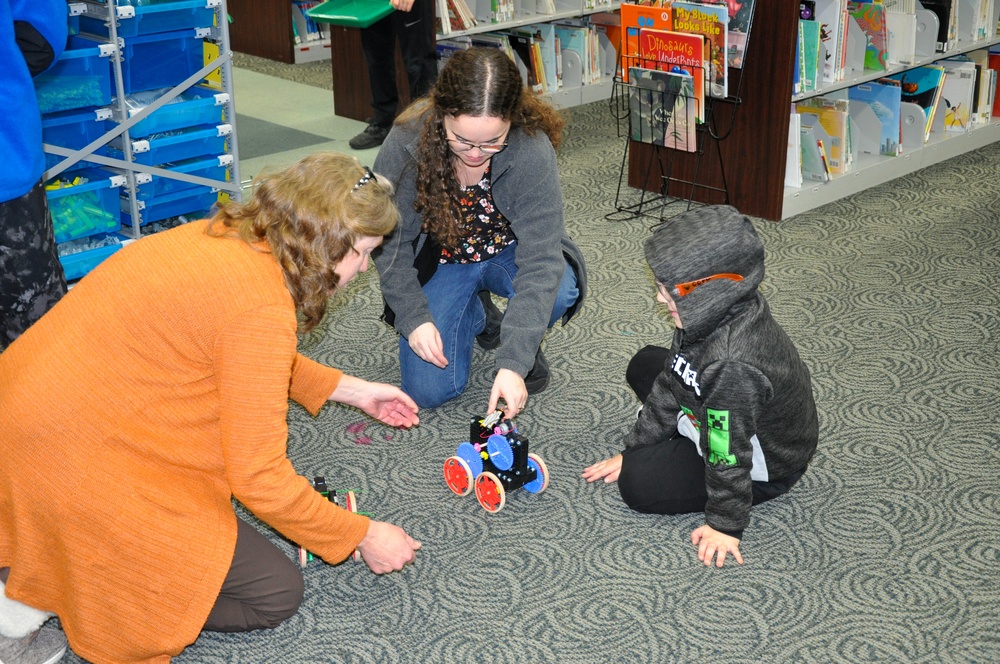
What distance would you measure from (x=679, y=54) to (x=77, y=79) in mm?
2089

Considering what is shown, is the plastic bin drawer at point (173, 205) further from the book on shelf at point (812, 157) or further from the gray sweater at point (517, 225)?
the book on shelf at point (812, 157)

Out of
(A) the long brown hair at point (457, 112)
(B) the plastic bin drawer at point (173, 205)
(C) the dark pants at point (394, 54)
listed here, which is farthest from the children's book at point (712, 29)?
(B) the plastic bin drawer at point (173, 205)

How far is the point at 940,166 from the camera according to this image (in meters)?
4.80

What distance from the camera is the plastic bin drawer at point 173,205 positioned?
3613 mm

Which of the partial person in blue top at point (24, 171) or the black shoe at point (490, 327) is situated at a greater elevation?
the partial person in blue top at point (24, 171)

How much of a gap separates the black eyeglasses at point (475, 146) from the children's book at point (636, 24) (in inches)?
→ 73.6

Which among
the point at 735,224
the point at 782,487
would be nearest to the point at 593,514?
the point at 782,487

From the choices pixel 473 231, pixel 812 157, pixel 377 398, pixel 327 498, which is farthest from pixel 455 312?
pixel 812 157

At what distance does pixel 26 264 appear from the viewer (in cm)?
233

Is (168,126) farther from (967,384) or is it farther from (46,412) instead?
(967,384)

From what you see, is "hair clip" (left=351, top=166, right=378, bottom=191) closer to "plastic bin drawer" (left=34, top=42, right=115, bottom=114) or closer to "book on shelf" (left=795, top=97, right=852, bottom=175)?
"plastic bin drawer" (left=34, top=42, right=115, bottom=114)

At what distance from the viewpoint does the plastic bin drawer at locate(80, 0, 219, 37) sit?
10.9 ft

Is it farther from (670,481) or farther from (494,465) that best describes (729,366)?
(494,465)

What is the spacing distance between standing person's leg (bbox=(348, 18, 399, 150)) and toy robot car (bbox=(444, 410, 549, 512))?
2.90m
